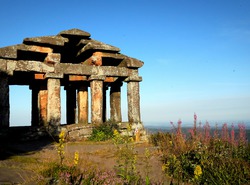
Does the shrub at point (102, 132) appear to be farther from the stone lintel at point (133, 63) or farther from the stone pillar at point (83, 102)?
the stone lintel at point (133, 63)

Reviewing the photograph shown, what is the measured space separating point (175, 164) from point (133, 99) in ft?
28.8

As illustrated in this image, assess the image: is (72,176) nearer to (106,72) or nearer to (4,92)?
(4,92)

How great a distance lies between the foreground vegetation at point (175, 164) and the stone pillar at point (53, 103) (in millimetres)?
6150

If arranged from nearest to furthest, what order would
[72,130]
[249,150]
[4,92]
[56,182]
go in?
[56,182], [249,150], [4,92], [72,130]

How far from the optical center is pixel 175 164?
6.29 metres

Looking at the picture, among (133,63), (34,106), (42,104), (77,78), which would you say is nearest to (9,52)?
(77,78)

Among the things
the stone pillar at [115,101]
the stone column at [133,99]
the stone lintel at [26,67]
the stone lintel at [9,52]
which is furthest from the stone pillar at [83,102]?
the stone lintel at [9,52]

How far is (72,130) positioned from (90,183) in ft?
28.9

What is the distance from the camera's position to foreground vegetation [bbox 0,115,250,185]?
4715 millimetres

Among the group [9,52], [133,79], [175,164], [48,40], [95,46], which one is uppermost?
[48,40]

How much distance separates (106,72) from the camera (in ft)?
47.5

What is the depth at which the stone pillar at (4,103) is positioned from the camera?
11.9 meters

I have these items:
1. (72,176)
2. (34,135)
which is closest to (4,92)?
(34,135)

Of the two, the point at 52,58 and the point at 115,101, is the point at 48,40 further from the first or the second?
the point at 115,101
